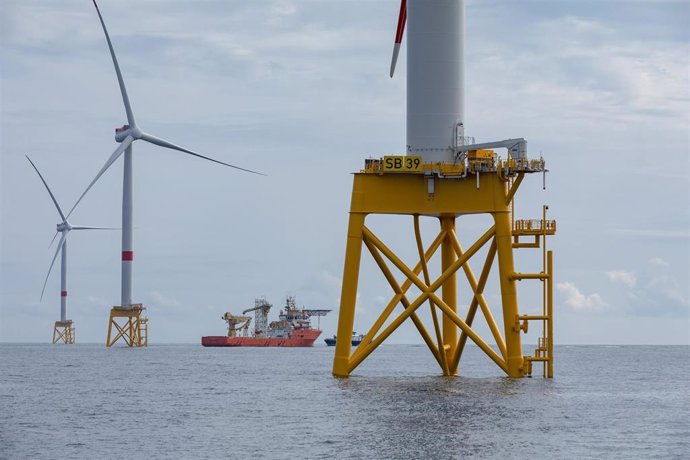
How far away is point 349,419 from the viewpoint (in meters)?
53.3

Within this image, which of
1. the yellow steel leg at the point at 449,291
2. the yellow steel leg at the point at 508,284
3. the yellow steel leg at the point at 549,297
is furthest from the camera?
the yellow steel leg at the point at 449,291

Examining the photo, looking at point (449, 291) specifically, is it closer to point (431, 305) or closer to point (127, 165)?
point (431, 305)

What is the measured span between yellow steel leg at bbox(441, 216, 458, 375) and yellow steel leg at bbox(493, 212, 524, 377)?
4.43 m

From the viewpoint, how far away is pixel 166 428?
53.0m

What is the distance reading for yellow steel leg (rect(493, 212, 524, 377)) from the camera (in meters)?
→ 66.9

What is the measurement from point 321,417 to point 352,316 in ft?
48.8

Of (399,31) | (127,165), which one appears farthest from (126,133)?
(399,31)

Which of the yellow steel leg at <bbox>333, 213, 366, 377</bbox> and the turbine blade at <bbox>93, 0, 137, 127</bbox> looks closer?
the yellow steel leg at <bbox>333, 213, 366, 377</bbox>

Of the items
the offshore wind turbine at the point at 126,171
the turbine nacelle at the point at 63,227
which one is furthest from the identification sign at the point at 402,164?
the turbine nacelle at the point at 63,227

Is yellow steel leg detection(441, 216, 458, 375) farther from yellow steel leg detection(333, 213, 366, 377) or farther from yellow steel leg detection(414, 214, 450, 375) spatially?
yellow steel leg detection(333, 213, 366, 377)

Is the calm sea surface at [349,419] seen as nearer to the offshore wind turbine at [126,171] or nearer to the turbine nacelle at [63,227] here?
the offshore wind turbine at [126,171]

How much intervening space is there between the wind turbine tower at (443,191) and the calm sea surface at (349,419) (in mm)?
3347

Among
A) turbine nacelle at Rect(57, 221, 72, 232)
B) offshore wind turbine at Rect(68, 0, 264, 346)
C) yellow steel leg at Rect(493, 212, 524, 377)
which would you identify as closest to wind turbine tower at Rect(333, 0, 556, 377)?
yellow steel leg at Rect(493, 212, 524, 377)

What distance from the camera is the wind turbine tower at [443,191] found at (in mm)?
67438
